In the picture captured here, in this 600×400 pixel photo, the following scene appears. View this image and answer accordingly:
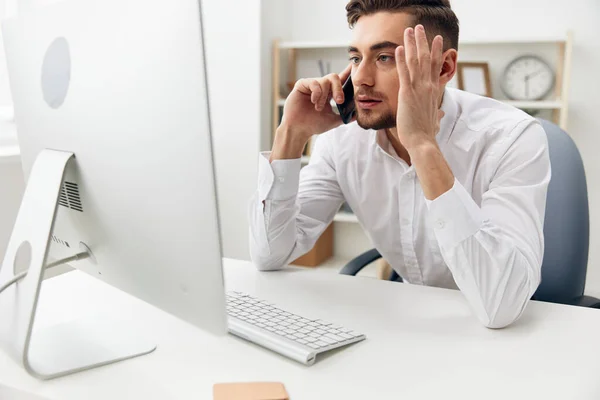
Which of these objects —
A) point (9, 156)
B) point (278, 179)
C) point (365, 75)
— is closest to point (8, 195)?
point (9, 156)

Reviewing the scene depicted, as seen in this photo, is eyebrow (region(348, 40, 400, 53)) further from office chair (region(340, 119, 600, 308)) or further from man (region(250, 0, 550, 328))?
office chair (region(340, 119, 600, 308))

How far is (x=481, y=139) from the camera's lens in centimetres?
133

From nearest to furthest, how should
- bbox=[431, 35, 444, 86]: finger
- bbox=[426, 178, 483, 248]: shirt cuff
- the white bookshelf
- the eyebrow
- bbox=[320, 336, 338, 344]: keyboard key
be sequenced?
bbox=[320, 336, 338, 344]: keyboard key
bbox=[426, 178, 483, 248]: shirt cuff
bbox=[431, 35, 444, 86]: finger
the eyebrow
the white bookshelf

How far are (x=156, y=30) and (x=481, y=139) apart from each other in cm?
84

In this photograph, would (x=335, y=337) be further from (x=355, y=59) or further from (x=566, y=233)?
(x=566, y=233)

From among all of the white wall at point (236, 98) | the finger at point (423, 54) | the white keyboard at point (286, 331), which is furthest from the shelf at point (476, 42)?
the white keyboard at point (286, 331)

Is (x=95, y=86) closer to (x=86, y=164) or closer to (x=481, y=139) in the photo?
(x=86, y=164)

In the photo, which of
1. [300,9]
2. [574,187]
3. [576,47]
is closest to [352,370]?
[574,187]


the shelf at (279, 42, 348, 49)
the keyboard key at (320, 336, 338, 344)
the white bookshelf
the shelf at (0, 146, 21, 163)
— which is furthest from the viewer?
the shelf at (279, 42, 348, 49)

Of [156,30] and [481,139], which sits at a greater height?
[156,30]

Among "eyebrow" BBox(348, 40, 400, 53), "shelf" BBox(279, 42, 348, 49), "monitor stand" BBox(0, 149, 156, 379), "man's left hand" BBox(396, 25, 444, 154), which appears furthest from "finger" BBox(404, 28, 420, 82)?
"shelf" BBox(279, 42, 348, 49)

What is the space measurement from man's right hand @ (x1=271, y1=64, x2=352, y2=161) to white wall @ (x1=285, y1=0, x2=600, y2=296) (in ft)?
6.76

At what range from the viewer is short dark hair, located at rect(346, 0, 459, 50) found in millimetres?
1326

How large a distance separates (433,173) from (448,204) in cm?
7
